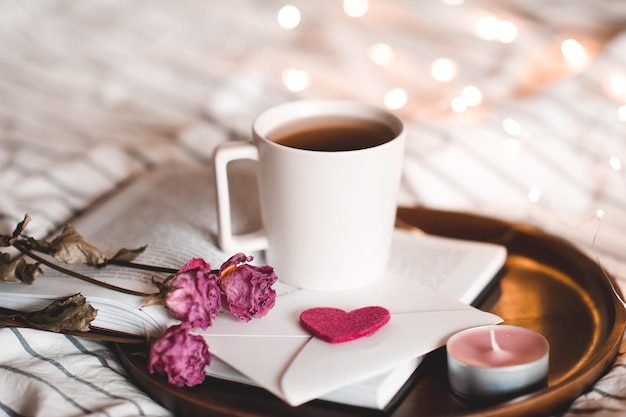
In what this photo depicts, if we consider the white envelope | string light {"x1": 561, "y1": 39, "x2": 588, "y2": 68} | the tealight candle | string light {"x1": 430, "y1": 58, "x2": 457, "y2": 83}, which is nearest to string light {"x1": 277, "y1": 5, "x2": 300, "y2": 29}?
string light {"x1": 430, "y1": 58, "x2": 457, "y2": 83}

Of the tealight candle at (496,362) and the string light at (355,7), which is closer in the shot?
the tealight candle at (496,362)

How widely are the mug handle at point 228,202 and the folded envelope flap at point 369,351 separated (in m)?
0.15

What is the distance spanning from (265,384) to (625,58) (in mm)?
839

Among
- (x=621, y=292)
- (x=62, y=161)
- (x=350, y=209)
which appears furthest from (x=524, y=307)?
(x=62, y=161)

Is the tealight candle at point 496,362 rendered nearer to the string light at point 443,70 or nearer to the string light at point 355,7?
the string light at point 443,70

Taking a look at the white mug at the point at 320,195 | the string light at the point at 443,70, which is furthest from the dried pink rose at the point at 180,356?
the string light at the point at 443,70

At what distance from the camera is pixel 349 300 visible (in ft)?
2.27

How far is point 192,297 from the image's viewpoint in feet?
1.94

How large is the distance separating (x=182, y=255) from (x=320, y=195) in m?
0.16

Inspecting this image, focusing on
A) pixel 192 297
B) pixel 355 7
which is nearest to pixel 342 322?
pixel 192 297

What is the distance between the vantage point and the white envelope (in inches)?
22.2

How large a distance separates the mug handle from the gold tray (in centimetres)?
14

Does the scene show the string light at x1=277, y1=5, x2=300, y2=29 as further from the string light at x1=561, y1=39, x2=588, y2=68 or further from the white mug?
the white mug

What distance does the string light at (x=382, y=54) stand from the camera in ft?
4.53
